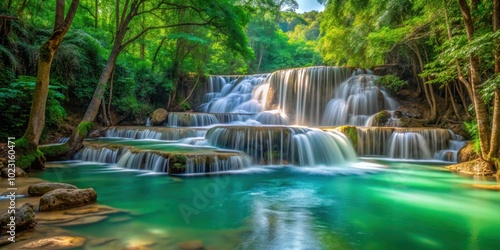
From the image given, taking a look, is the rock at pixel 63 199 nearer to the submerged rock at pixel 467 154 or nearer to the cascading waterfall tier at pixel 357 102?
the submerged rock at pixel 467 154

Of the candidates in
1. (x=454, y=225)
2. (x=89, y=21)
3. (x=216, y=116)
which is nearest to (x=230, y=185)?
(x=454, y=225)

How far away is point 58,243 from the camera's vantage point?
3338mm

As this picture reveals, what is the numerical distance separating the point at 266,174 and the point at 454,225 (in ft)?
16.4

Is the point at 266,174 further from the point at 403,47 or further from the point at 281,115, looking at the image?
the point at 403,47

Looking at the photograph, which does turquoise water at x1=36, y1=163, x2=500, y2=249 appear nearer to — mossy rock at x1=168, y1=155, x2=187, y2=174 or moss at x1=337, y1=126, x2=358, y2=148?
mossy rock at x1=168, y1=155, x2=187, y2=174

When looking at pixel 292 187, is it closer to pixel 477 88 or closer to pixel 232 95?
pixel 477 88

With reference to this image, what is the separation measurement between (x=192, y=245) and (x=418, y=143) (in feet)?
37.0

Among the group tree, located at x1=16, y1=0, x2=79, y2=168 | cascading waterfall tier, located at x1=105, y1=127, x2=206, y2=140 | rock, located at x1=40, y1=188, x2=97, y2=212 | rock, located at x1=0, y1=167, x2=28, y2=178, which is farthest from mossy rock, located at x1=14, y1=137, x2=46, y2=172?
cascading waterfall tier, located at x1=105, y1=127, x2=206, y2=140

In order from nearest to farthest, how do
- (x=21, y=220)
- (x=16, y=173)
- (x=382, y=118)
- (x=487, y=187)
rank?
(x=21, y=220) < (x=16, y=173) < (x=487, y=187) < (x=382, y=118)

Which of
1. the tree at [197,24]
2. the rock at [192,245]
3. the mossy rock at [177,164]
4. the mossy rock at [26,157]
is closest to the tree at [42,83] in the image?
the mossy rock at [26,157]

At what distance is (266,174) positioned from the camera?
28.4 ft

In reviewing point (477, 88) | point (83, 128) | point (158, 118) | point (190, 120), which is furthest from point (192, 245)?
point (158, 118)

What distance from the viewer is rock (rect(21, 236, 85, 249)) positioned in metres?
3.24

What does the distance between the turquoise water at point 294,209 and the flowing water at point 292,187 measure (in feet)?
0.08
